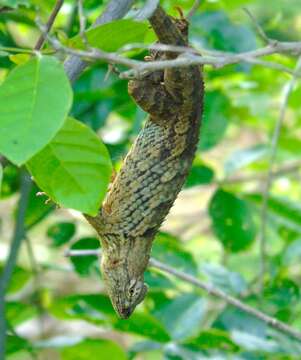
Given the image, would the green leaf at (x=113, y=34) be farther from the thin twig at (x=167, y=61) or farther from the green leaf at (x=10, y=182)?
the green leaf at (x=10, y=182)

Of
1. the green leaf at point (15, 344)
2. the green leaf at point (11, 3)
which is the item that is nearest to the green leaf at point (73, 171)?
the green leaf at point (11, 3)

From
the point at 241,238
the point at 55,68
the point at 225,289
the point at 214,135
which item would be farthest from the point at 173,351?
the point at 55,68

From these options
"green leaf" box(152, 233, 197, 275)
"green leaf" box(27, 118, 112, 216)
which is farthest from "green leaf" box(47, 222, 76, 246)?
"green leaf" box(27, 118, 112, 216)

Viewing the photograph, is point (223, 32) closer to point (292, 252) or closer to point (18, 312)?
point (292, 252)

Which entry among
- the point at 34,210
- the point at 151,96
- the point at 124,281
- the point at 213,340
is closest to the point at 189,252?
the point at 213,340

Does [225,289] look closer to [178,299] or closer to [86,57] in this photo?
[178,299]

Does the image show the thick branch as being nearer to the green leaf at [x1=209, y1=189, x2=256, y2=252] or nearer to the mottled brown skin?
the mottled brown skin
